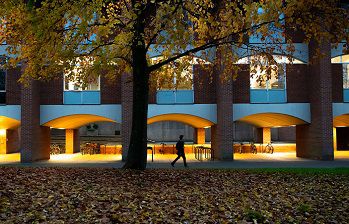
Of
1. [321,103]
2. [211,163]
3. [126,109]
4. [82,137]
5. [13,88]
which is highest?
[13,88]

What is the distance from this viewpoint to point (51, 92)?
22.0 m

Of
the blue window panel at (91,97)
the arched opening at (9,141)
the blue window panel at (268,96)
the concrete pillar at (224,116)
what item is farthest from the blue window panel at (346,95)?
the arched opening at (9,141)

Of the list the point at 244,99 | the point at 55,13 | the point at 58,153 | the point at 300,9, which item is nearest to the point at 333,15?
the point at 300,9

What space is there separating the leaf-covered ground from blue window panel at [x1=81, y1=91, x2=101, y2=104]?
440 inches

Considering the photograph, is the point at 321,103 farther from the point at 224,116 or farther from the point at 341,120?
the point at 341,120

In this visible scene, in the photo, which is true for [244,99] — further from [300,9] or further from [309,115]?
[300,9]

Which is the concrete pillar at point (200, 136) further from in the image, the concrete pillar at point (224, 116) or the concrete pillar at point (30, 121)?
the concrete pillar at point (30, 121)

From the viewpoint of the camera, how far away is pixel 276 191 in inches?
367

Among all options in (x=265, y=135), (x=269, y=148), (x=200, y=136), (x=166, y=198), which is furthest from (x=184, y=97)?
(x=265, y=135)

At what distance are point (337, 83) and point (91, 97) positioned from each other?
49.6ft

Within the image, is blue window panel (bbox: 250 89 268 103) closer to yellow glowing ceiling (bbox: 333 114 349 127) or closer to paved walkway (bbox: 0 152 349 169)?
paved walkway (bbox: 0 152 349 169)

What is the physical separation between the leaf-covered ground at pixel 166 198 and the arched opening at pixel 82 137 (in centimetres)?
1264

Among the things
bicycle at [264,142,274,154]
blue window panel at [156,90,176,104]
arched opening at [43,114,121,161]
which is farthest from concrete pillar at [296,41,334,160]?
arched opening at [43,114,121,161]

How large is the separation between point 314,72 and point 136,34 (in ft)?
47.2
